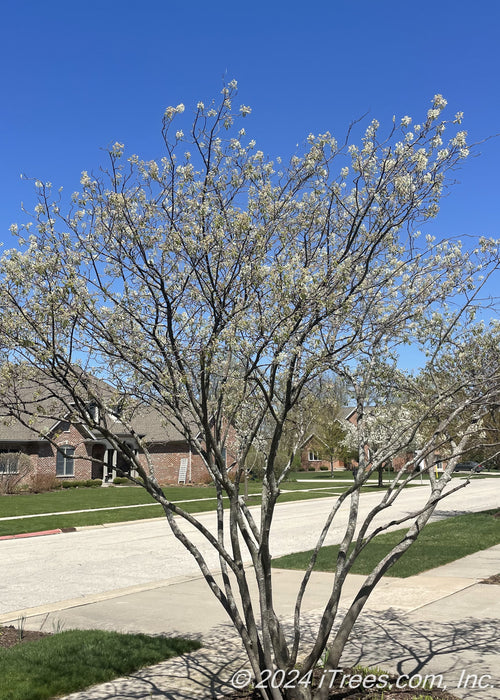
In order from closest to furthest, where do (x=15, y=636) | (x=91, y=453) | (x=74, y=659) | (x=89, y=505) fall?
(x=74, y=659) < (x=15, y=636) < (x=89, y=505) < (x=91, y=453)

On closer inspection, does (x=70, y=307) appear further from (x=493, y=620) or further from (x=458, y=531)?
(x=458, y=531)

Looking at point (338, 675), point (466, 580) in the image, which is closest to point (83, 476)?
point (466, 580)

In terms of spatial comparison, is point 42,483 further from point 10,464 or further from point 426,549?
point 426,549

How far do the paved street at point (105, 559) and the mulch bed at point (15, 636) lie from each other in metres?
1.17

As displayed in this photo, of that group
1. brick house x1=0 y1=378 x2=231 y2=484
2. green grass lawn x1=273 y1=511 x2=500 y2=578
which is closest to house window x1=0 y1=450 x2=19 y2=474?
brick house x1=0 y1=378 x2=231 y2=484

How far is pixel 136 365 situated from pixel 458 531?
1487 centimetres

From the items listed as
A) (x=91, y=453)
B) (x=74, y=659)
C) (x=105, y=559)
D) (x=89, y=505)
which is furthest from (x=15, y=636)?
(x=91, y=453)

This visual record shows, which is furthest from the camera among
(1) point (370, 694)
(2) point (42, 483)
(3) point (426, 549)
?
(2) point (42, 483)

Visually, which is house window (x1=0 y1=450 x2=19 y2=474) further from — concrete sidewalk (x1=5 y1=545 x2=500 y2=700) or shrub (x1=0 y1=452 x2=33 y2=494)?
concrete sidewalk (x1=5 y1=545 x2=500 y2=700)

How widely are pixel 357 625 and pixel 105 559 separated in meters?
7.89

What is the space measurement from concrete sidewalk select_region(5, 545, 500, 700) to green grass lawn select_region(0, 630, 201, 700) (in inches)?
7.3

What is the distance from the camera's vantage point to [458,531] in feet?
58.4

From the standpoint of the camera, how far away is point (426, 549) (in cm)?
1445

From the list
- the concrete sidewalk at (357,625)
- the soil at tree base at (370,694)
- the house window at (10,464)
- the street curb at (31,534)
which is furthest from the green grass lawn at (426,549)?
the house window at (10,464)
